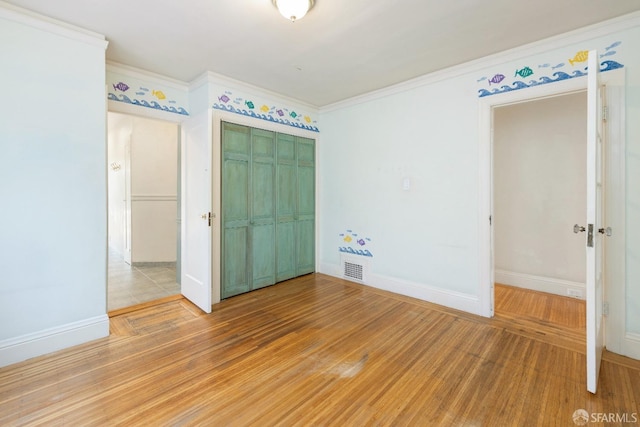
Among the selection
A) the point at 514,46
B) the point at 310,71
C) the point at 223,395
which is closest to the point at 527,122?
the point at 514,46

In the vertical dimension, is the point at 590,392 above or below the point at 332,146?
below

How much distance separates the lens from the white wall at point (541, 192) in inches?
134

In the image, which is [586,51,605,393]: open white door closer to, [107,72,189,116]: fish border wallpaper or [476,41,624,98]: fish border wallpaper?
[476,41,624,98]: fish border wallpaper

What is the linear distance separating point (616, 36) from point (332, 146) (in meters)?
3.02

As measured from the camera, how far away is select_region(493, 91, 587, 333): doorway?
133 inches

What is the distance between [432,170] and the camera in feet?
10.7

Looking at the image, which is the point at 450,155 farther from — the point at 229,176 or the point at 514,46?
the point at 229,176

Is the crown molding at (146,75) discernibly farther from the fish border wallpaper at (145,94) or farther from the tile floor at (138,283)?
the tile floor at (138,283)

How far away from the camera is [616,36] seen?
7.32 ft

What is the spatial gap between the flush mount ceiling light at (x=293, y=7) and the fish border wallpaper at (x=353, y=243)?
272cm

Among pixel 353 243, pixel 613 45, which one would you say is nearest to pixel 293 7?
pixel 613 45

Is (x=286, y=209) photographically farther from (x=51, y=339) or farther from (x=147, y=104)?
(x=51, y=339)

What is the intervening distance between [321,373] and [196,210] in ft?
7.26

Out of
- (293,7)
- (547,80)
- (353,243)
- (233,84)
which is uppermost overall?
(233,84)
